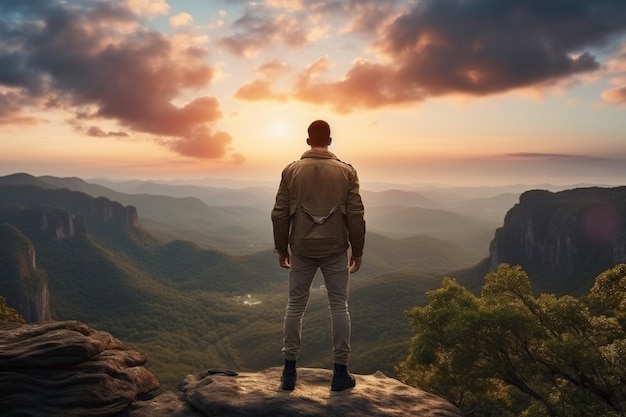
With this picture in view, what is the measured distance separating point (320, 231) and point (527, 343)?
13647 mm

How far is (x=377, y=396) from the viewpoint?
29.1 ft

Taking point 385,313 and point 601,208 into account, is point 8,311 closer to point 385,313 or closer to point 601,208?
point 385,313

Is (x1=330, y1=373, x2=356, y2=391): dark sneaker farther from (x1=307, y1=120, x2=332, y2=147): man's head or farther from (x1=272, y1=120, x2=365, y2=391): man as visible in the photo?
(x1=307, y1=120, x2=332, y2=147): man's head

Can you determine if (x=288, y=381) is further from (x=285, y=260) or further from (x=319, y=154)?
(x=319, y=154)

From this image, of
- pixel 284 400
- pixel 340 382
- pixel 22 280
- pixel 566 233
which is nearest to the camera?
pixel 284 400

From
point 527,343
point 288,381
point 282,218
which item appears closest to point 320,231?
point 282,218

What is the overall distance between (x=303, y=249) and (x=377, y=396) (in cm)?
383

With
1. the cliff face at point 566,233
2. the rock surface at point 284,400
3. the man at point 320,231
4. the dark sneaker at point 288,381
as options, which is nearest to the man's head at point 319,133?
the man at point 320,231

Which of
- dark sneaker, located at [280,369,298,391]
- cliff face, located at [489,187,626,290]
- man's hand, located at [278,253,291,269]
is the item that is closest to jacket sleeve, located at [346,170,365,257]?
man's hand, located at [278,253,291,269]

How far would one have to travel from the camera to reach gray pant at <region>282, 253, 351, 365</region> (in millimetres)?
8344

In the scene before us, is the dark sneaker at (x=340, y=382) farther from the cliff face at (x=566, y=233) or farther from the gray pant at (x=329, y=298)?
the cliff face at (x=566, y=233)

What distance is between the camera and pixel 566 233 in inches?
Answer: 5906

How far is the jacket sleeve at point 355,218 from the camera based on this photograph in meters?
8.35

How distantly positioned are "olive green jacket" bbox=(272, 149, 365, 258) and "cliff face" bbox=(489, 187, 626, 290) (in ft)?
491
